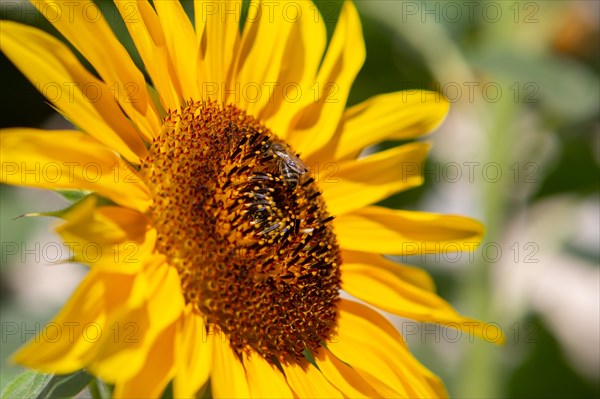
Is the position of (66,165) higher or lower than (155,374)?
higher

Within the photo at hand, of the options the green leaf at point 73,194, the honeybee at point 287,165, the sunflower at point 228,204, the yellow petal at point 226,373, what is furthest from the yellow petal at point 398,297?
the green leaf at point 73,194

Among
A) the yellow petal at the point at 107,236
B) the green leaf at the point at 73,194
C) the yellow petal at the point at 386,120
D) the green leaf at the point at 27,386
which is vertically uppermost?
the yellow petal at the point at 386,120

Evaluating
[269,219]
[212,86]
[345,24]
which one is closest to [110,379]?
[269,219]

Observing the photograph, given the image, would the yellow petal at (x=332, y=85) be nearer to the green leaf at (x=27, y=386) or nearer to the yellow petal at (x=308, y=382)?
the yellow petal at (x=308, y=382)

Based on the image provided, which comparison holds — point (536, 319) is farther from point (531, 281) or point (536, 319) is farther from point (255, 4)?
point (255, 4)

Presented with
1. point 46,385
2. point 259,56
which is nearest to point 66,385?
point 46,385

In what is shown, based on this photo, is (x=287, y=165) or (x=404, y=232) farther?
(x=404, y=232)

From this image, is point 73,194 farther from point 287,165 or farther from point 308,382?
point 308,382
